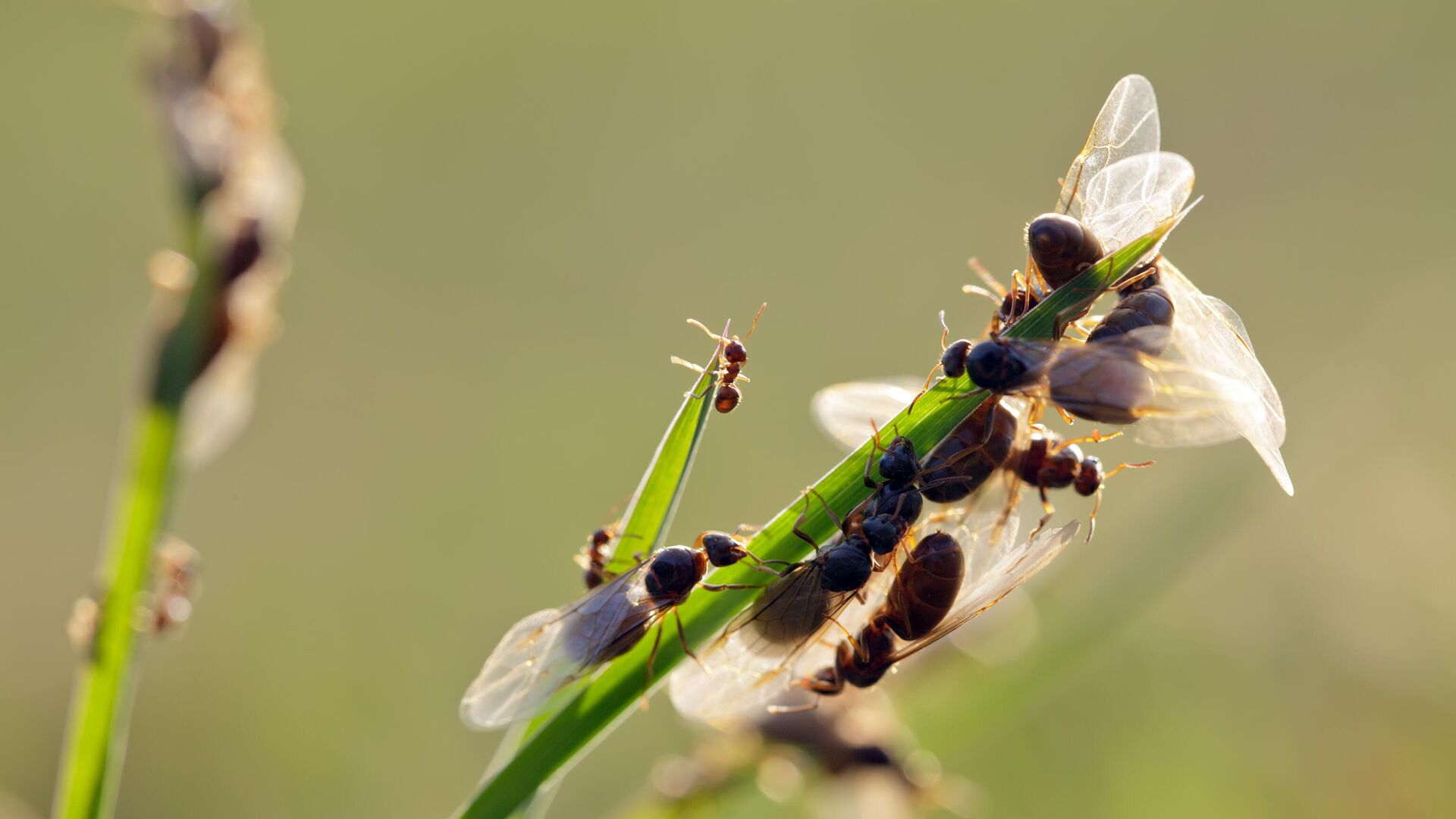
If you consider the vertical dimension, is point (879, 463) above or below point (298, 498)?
above

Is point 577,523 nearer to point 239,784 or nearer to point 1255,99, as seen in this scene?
point 239,784

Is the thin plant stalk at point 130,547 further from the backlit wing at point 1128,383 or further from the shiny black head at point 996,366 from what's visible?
the backlit wing at point 1128,383

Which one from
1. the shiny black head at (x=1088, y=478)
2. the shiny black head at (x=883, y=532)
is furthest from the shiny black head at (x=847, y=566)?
the shiny black head at (x=1088, y=478)

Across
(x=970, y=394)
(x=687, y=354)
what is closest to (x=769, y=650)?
(x=970, y=394)

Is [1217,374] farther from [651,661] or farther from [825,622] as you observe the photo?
[651,661]

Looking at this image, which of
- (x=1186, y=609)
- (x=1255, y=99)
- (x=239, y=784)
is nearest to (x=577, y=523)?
(x=239, y=784)
